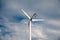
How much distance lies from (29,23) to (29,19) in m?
2.15

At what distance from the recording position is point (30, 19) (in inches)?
3780

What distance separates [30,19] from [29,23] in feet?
7.54

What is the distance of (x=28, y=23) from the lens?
320 feet

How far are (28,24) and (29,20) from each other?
229 cm

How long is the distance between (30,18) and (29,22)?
2239 mm

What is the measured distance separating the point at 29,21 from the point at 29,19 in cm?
118

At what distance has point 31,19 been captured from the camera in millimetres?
96375

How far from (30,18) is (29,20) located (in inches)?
47.3

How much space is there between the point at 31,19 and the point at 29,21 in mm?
1524

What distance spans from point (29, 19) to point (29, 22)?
1.85m

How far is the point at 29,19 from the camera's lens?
96688mm

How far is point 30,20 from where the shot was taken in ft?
316

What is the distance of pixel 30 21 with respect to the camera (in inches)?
3787
